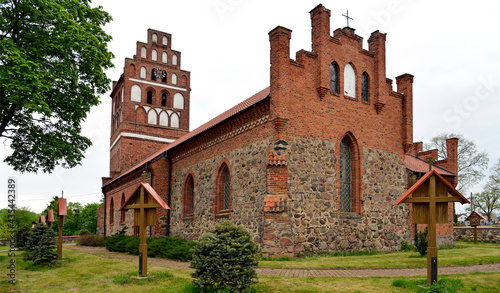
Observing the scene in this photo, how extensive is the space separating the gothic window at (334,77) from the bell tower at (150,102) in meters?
20.5

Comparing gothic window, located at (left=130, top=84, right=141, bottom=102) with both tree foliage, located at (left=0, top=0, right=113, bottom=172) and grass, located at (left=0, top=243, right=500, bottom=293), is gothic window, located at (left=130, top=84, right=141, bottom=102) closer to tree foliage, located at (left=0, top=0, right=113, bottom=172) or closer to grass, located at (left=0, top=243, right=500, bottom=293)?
tree foliage, located at (left=0, top=0, right=113, bottom=172)

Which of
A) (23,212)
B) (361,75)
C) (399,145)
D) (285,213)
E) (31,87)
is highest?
(361,75)

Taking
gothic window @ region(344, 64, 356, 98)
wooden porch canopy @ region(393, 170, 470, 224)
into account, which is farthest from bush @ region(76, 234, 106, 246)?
wooden porch canopy @ region(393, 170, 470, 224)

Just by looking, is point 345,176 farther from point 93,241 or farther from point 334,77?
point 93,241

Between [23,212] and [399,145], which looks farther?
[23,212]

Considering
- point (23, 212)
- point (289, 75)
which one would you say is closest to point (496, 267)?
point (289, 75)

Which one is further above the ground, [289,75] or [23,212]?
[289,75]

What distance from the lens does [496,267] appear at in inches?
466

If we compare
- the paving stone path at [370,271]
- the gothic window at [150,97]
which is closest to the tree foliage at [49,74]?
the paving stone path at [370,271]

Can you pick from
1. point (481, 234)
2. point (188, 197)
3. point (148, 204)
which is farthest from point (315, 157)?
point (481, 234)

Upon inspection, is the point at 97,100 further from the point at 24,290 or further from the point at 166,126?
the point at 166,126

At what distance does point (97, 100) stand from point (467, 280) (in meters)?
16.4

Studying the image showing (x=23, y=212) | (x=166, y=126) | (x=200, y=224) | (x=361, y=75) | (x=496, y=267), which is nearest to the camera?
(x=496, y=267)

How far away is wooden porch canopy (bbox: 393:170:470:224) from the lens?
29.0 ft
